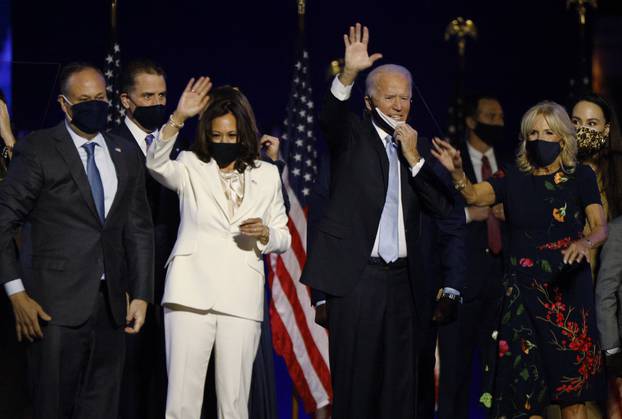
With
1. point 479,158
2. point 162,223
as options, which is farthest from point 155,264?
point 479,158

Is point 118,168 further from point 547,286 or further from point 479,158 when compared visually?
point 479,158

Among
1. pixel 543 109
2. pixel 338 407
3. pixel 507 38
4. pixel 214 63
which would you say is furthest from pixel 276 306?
pixel 507 38

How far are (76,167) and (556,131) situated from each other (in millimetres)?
2011

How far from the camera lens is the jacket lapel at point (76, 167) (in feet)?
13.8

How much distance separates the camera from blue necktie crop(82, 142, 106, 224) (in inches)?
169

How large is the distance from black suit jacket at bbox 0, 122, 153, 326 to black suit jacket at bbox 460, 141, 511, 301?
2308 millimetres

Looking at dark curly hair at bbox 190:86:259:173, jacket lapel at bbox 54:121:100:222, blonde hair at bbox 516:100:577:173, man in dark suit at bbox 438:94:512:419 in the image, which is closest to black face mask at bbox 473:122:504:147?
man in dark suit at bbox 438:94:512:419

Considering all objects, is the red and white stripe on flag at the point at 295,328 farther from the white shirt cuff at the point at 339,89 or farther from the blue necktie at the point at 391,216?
the white shirt cuff at the point at 339,89

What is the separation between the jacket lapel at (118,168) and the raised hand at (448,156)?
1.26m

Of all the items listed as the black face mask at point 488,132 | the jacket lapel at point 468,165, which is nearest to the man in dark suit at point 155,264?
the jacket lapel at point 468,165

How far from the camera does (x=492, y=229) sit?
6309 millimetres

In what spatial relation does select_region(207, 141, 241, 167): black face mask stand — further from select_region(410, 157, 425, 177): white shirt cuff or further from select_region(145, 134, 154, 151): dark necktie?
select_region(410, 157, 425, 177): white shirt cuff

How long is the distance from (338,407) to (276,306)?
57.0 inches

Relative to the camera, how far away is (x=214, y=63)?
884 centimetres
